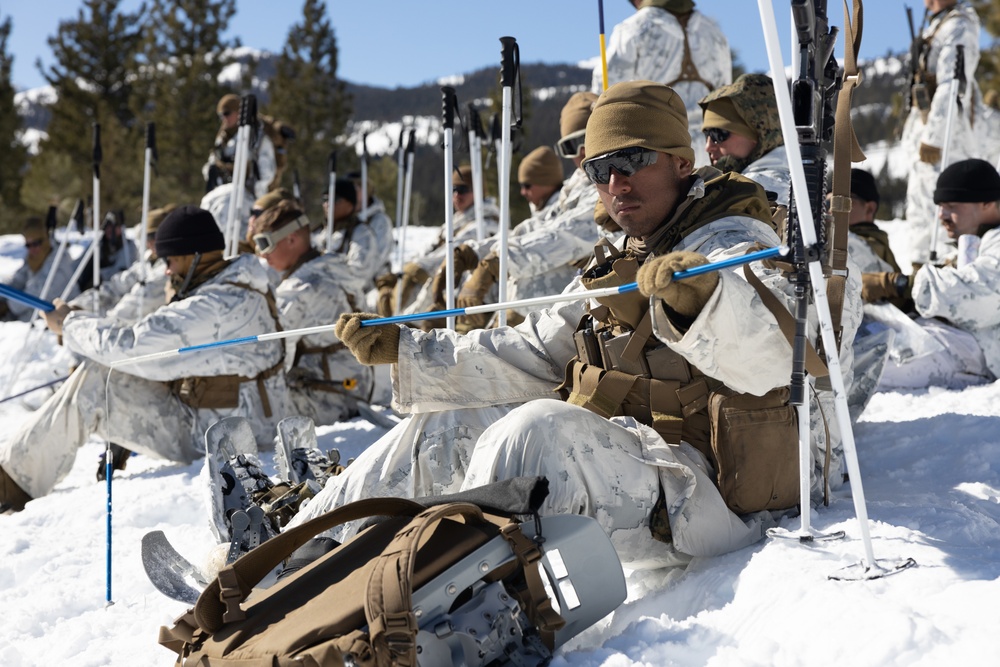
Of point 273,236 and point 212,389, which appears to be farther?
point 273,236

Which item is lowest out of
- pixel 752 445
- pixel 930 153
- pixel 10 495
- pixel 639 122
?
pixel 10 495

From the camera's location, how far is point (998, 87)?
77.6ft

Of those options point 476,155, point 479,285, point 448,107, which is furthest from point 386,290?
point 448,107

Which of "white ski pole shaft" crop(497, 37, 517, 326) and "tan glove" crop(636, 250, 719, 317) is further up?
"white ski pole shaft" crop(497, 37, 517, 326)

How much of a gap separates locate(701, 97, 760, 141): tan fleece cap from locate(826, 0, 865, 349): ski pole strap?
5.80 ft

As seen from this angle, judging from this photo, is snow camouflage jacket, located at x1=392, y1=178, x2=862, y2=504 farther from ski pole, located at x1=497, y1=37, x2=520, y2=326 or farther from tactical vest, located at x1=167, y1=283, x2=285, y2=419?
tactical vest, located at x1=167, y1=283, x2=285, y2=419

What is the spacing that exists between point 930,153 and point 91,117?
98.4ft

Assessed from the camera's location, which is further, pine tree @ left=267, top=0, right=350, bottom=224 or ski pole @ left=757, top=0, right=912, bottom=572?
pine tree @ left=267, top=0, right=350, bottom=224

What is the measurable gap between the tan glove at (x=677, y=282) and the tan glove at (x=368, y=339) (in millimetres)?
946

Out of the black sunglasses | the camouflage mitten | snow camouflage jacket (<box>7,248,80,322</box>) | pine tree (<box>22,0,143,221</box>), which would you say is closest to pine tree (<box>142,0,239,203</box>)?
pine tree (<box>22,0,143,221</box>)

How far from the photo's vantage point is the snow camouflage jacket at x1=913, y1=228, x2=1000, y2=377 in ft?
15.2

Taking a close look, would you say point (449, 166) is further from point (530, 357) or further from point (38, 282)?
point (38, 282)

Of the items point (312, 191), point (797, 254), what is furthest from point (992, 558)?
point (312, 191)

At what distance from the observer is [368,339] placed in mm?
2803
